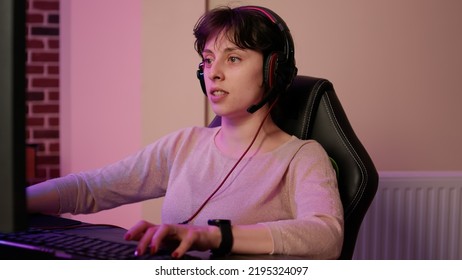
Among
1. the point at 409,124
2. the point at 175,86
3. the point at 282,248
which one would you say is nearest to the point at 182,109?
the point at 175,86

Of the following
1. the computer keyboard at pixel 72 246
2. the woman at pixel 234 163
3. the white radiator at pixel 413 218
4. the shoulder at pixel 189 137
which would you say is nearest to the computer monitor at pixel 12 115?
the computer keyboard at pixel 72 246

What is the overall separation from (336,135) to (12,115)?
0.74 m

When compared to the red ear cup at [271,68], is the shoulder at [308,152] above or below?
below

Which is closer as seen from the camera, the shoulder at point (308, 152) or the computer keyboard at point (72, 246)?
the computer keyboard at point (72, 246)

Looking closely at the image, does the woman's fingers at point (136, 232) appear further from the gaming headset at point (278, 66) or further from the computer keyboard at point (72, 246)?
the gaming headset at point (278, 66)

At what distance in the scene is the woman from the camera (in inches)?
41.9

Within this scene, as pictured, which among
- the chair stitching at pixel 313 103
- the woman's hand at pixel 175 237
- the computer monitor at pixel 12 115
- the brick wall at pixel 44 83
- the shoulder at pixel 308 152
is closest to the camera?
the computer monitor at pixel 12 115

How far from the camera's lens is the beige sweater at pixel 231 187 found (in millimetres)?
905

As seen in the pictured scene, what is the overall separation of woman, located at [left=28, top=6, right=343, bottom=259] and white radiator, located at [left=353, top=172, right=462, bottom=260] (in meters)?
0.83

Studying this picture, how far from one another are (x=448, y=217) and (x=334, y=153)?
0.98 m

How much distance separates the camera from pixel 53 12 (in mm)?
2441

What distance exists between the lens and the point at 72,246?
2.54 feet

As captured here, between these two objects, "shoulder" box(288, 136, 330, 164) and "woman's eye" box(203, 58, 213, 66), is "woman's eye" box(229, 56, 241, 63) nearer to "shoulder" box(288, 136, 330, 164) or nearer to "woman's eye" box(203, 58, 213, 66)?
"woman's eye" box(203, 58, 213, 66)

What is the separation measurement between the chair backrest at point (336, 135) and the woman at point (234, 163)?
0.05 meters
